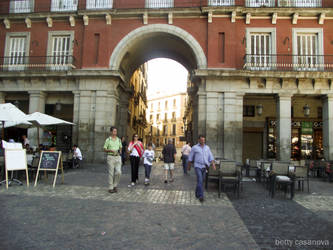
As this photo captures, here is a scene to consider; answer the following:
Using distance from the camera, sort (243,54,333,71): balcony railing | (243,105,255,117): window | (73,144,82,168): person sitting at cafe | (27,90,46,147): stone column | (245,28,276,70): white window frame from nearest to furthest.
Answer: (73,144,82,168): person sitting at cafe
(243,54,333,71): balcony railing
(245,28,276,70): white window frame
(27,90,46,147): stone column
(243,105,255,117): window

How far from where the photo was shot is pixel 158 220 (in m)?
4.64

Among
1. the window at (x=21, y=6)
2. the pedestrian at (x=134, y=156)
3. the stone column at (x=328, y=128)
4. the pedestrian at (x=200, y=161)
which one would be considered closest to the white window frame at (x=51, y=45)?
the window at (x=21, y=6)

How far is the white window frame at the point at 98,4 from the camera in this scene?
16078mm

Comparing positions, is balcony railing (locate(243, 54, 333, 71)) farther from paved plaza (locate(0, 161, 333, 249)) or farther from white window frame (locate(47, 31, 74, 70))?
white window frame (locate(47, 31, 74, 70))

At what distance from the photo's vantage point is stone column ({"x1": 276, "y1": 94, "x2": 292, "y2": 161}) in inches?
565

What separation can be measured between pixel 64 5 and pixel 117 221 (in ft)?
56.5

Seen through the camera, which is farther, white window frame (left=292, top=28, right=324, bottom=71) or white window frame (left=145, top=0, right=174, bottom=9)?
white window frame (left=145, top=0, right=174, bottom=9)

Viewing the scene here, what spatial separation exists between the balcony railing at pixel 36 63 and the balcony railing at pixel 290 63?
11.7 m

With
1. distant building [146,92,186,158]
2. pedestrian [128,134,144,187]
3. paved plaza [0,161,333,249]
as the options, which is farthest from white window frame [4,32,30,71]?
distant building [146,92,186,158]

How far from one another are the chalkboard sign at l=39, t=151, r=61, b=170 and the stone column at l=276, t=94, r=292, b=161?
12.2m

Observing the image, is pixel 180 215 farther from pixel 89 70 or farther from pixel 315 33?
pixel 315 33

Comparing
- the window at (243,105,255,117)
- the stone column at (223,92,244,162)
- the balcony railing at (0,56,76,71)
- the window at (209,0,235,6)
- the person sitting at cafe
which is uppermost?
the window at (209,0,235,6)

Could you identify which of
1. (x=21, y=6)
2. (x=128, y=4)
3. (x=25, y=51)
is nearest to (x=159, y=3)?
(x=128, y=4)

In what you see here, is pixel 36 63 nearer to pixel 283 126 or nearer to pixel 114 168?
pixel 114 168
